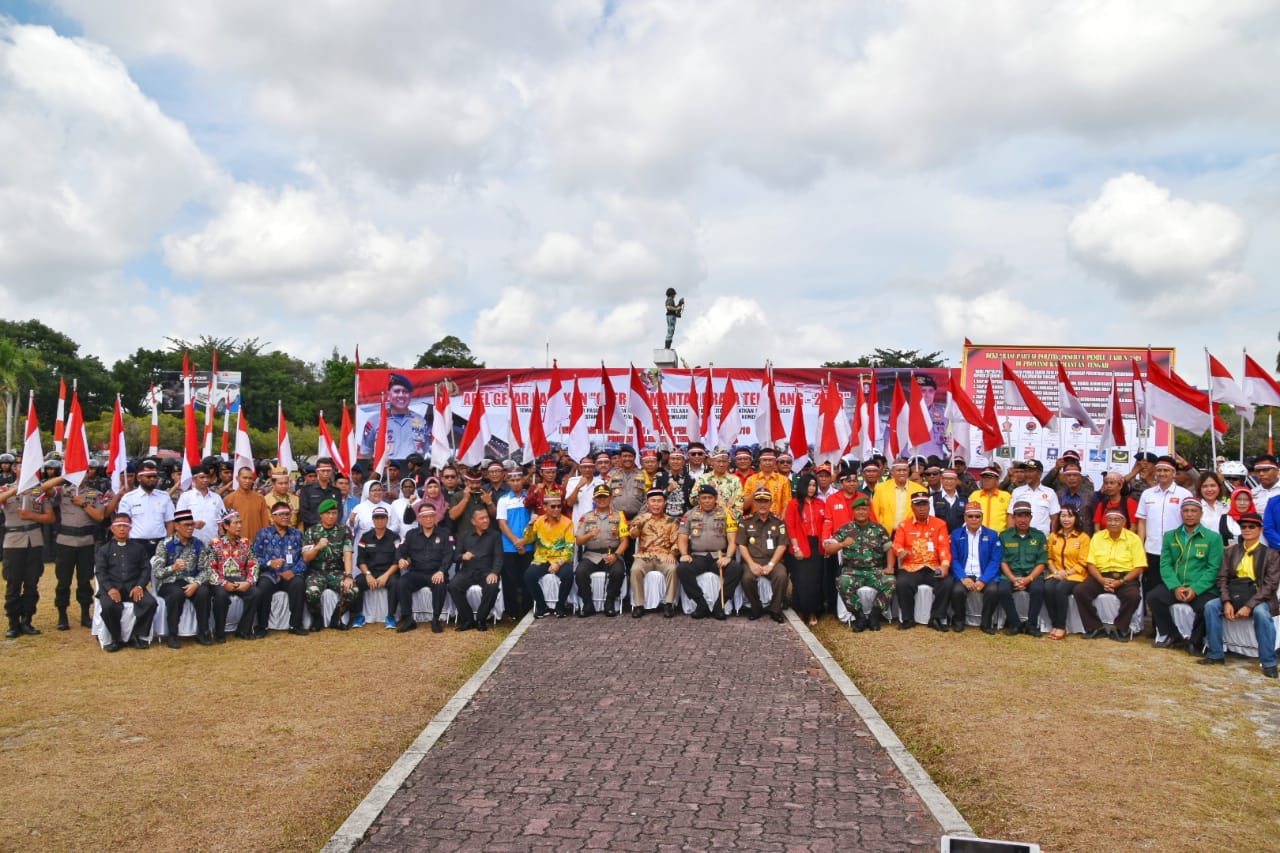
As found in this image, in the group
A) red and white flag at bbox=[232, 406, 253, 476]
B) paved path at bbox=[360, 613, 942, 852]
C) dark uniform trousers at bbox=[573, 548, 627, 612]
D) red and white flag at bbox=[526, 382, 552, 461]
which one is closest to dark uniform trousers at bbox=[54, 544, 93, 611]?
red and white flag at bbox=[232, 406, 253, 476]

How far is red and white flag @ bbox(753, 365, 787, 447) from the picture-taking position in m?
14.7

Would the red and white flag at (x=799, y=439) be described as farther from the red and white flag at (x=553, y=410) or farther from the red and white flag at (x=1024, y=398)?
the red and white flag at (x=553, y=410)

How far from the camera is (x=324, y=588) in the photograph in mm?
10477

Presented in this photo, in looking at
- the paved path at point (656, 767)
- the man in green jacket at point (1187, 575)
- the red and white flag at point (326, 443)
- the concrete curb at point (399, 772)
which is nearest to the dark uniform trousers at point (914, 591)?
the man in green jacket at point (1187, 575)

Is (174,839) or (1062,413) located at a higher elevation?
(1062,413)

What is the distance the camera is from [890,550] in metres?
10.6

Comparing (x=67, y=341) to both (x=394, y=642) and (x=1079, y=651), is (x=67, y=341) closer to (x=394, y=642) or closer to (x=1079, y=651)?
(x=394, y=642)

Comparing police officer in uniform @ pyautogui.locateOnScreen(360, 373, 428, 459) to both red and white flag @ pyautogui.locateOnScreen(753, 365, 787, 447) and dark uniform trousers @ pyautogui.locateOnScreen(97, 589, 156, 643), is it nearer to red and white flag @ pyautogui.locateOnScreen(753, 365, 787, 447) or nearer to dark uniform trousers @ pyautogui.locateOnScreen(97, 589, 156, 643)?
red and white flag @ pyautogui.locateOnScreen(753, 365, 787, 447)

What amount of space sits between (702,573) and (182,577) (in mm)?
5747

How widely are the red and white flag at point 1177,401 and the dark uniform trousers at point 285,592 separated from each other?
10987 mm

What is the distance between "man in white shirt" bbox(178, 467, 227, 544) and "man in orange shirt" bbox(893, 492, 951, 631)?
780cm

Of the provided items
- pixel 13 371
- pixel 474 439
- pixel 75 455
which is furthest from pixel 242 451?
pixel 13 371

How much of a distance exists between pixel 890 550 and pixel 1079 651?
2211mm

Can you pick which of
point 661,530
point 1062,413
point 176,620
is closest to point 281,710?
point 176,620
